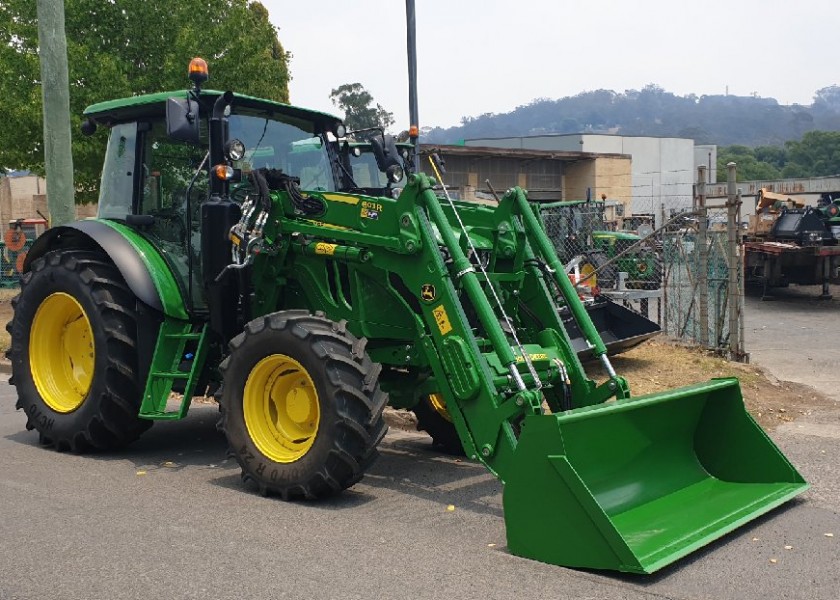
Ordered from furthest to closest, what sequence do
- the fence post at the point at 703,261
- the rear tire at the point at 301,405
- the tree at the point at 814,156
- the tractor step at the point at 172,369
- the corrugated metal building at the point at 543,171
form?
the tree at the point at 814,156, the corrugated metal building at the point at 543,171, the fence post at the point at 703,261, the tractor step at the point at 172,369, the rear tire at the point at 301,405

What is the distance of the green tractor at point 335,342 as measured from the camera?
5.34m

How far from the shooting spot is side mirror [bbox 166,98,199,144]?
6406 millimetres

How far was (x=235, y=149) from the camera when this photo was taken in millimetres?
6695

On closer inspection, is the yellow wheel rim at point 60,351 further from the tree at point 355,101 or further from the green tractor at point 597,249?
the tree at point 355,101

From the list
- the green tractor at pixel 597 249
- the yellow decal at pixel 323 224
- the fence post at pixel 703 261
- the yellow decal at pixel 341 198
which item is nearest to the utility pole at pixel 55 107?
the yellow decal at pixel 323 224

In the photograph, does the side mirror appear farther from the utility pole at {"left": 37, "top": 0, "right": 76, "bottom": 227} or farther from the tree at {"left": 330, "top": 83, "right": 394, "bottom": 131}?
the tree at {"left": 330, "top": 83, "right": 394, "bottom": 131}

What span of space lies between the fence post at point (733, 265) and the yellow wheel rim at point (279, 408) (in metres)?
6.88

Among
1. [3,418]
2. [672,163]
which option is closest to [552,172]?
[672,163]

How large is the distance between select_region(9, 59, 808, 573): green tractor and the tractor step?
2 centimetres

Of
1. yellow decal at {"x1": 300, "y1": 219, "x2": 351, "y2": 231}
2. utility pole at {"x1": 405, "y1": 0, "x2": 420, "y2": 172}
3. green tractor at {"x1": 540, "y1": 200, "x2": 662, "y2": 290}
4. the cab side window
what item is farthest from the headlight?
green tractor at {"x1": 540, "y1": 200, "x2": 662, "y2": 290}

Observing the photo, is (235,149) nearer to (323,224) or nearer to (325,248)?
(323,224)

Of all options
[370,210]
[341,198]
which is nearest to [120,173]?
[341,198]

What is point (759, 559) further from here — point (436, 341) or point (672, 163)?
point (672, 163)

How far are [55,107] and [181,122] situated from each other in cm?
571
